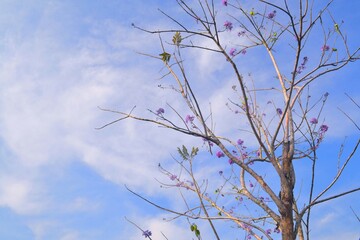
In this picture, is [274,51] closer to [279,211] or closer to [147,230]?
[279,211]

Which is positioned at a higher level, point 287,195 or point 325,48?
point 325,48

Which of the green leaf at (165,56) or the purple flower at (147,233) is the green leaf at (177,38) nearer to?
the green leaf at (165,56)

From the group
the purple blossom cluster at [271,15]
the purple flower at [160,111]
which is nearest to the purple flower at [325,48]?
the purple blossom cluster at [271,15]

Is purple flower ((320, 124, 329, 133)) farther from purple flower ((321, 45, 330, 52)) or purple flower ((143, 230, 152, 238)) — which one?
purple flower ((143, 230, 152, 238))

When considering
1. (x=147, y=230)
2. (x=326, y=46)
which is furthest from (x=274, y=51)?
(x=147, y=230)

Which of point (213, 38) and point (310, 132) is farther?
point (310, 132)

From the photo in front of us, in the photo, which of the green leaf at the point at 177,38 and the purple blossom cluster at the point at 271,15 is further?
the purple blossom cluster at the point at 271,15

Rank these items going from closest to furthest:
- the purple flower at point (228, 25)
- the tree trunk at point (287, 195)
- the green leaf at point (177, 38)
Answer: the tree trunk at point (287, 195) < the green leaf at point (177, 38) < the purple flower at point (228, 25)

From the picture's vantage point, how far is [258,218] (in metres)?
4.46

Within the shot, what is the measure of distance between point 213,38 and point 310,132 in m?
1.78

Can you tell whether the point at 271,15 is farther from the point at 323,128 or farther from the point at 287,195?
the point at 287,195

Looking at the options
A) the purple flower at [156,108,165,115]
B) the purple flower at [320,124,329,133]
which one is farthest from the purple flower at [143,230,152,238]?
the purple flower at [320,124,329,133]

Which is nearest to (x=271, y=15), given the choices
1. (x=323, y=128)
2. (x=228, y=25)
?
(x=228, y=25)

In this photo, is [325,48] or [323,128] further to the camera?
[323,128]
